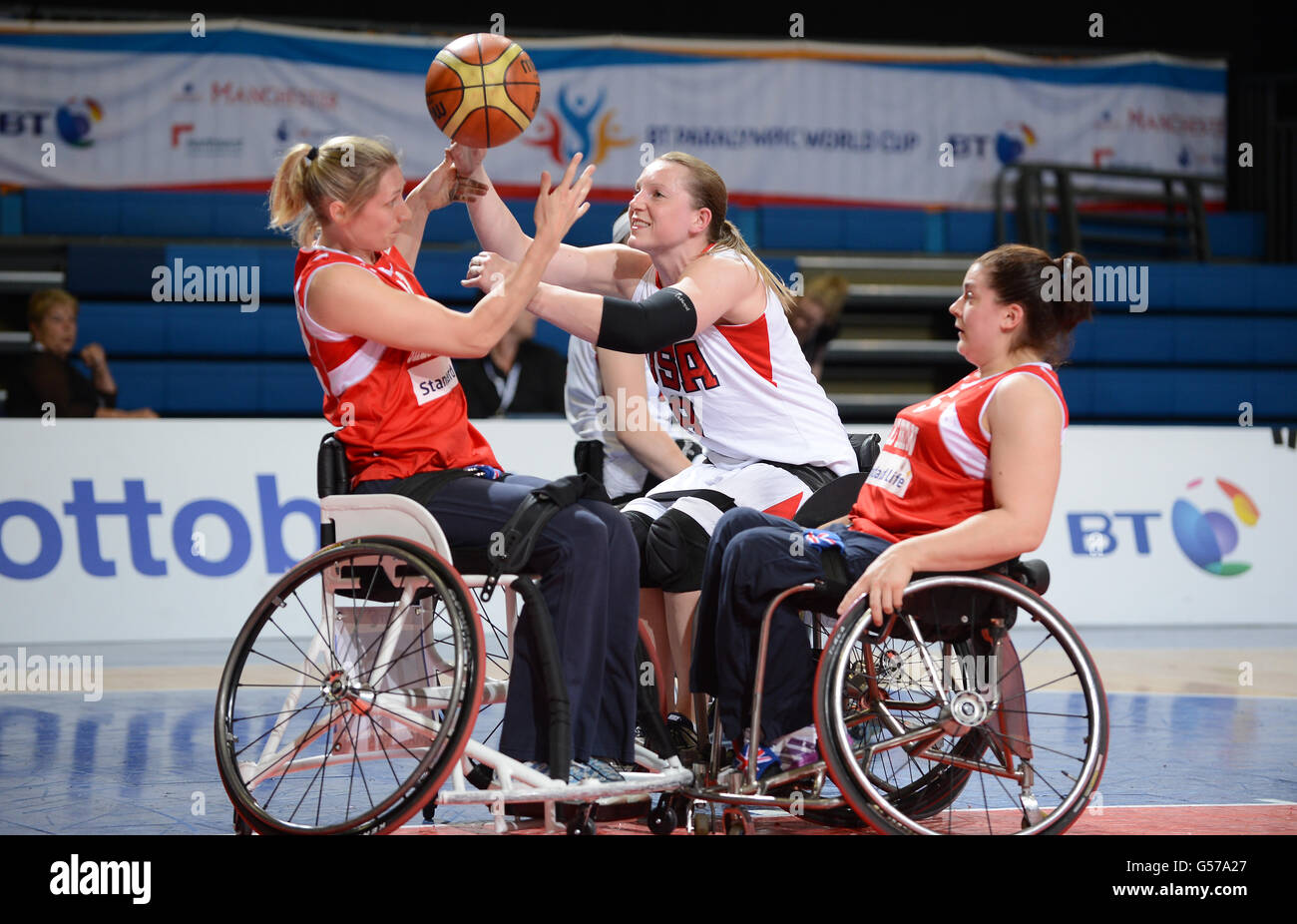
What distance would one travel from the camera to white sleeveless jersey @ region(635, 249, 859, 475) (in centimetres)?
326

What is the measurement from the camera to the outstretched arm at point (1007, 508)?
8.59 feet

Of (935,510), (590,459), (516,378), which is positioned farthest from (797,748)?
(516,378)

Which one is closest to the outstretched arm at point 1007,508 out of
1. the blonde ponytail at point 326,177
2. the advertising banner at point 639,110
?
the blonde ponytail at point 326,177

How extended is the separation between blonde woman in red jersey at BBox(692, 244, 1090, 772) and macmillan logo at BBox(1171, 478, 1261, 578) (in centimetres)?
421

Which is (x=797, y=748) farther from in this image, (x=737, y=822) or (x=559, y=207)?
(x=559, y=207)

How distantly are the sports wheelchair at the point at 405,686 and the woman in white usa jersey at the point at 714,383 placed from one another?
1.39 feet

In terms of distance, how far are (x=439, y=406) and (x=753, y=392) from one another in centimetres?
77

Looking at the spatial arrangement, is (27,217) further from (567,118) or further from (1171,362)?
(1171,362)

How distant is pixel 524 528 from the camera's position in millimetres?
2664

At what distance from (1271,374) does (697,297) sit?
7.86 m

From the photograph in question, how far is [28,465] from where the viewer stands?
5922mm

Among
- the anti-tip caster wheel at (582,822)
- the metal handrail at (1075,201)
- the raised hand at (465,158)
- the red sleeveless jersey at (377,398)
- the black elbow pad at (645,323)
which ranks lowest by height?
the anti-tip caster wheel at (582,822)

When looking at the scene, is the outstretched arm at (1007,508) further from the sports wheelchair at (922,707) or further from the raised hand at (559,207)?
the raised hand at (559,207)
